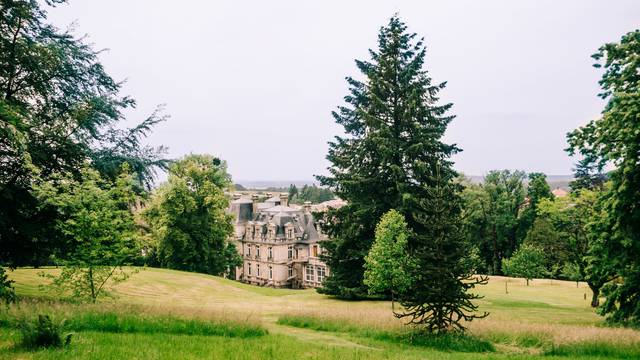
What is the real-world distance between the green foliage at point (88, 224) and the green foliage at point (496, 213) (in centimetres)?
6207

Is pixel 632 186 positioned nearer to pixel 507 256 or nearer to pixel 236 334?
pixel 236 334

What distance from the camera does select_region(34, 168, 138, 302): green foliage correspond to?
17.3 metres

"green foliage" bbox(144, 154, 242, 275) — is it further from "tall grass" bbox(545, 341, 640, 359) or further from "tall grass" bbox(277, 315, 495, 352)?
"tall grass" bbox(545, 341, 640, 359)

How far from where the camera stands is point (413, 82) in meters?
33.7

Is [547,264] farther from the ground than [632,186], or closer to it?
closer to it

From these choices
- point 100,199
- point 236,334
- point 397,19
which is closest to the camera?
point 236,334

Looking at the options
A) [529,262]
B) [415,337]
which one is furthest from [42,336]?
[529,262]

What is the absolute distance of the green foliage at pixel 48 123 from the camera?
17078 mm

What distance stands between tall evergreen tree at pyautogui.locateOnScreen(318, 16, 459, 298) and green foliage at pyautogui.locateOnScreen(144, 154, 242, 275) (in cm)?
2227

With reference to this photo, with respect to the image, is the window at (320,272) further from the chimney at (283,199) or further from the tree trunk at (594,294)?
the tree trunk at (594,294)

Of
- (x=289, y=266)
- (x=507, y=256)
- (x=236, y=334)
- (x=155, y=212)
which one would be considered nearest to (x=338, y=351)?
(x=236, y=334)

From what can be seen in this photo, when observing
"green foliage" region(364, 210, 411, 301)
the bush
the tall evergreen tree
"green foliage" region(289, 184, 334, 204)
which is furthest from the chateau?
"green foliage" region(289, 184, 334, 204)

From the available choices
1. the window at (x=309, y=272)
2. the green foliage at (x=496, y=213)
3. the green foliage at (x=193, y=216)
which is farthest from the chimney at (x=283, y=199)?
the green foliage at (x=496, y=213)

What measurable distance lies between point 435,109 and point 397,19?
6.77m
